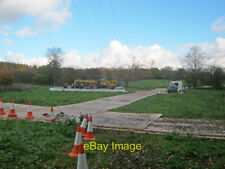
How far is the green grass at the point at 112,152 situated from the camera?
426 centimetres

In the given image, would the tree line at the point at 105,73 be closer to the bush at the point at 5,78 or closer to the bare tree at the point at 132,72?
the bare tree at the point at 132,72

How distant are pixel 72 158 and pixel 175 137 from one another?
3100 millimetres

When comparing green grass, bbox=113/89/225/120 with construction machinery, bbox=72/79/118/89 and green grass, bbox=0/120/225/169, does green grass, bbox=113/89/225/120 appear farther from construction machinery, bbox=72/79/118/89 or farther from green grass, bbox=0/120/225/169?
construction machinery, bbox=72/79/118/89

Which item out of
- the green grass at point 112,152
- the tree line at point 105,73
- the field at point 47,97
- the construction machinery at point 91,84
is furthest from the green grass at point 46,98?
the tree line at point 105,73

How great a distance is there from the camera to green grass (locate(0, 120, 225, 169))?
4.26 metres

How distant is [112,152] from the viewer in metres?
5.00

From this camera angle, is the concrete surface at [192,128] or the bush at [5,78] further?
the bush at [5,78]

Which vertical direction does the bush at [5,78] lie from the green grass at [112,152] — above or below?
above

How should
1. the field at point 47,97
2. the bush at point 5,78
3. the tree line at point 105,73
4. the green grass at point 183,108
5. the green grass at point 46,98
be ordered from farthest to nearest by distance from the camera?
1. the tree line at point 105,73
2. the bush at point 5,78
3. the field at point 47,97
4. the green grass at point 46,98
5. the green grass at point 183,108

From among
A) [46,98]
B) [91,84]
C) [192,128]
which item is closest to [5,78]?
[46,98]

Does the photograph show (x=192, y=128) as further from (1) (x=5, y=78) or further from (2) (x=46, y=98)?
(1) (x=5, y=78)

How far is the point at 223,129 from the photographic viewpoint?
7.40 metres

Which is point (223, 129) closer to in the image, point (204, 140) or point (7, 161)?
point (204, 140)

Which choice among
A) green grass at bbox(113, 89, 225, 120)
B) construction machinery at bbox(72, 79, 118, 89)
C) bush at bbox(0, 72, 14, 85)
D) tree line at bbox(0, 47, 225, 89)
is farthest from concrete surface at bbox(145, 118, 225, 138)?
tree line at bbox(0, 47, 225, 89)
